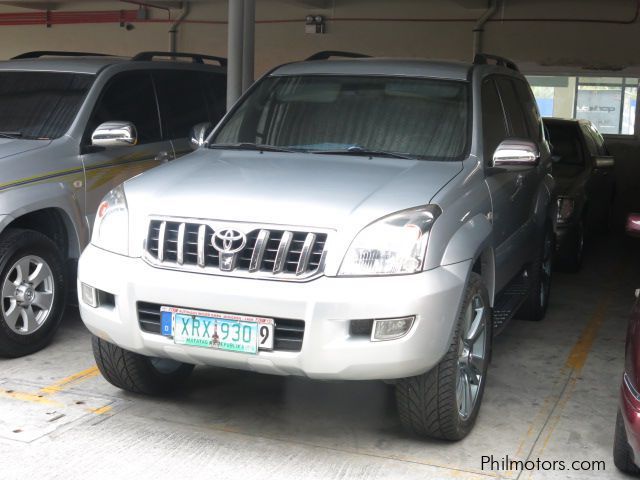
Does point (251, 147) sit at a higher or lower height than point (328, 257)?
higher

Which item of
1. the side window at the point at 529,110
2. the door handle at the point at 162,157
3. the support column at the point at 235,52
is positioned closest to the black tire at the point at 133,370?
the door handle at the point at 162,157

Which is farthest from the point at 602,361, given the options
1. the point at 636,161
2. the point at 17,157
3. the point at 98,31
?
the point at 98,31

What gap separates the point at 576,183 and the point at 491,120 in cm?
396

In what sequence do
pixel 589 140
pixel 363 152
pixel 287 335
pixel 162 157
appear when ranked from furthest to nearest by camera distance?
pixel 589 140 → pixel 162 157 → pixel 363 152 → pixel 287 335

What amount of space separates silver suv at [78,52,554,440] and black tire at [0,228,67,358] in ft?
3.34

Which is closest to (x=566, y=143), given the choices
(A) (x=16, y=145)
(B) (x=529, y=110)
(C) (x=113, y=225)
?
(B) (x=529, y=110)

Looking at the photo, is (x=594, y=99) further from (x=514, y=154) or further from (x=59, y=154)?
(x=59, y=154)

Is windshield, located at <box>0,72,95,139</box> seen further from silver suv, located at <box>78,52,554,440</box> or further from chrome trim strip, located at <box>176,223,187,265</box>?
chrome trim strip, located at <box>176,223,187,265</box>

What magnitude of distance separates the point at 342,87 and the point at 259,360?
2.07 meters

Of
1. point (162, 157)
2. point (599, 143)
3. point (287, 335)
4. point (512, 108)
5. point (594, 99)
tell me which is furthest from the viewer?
point (594, 99)

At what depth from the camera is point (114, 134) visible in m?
5.85

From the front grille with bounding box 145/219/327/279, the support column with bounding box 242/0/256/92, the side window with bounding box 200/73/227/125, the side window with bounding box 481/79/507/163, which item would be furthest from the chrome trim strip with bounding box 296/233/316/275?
the support column with bounding box 242/0/256/92

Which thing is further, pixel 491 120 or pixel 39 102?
pixel 39 102

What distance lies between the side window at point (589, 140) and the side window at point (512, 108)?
3866 millimetres
